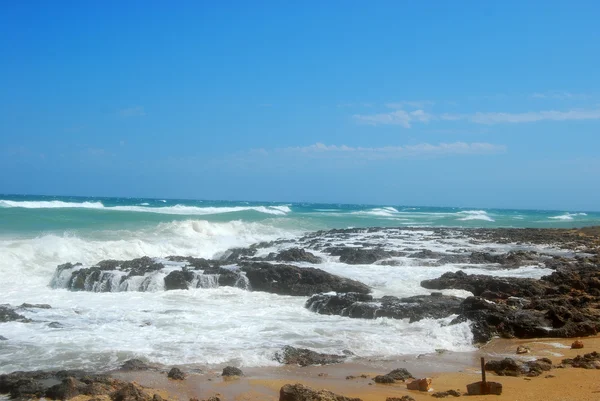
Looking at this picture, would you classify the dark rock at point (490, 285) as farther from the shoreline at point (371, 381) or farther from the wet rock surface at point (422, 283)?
the shoreline at point (371, 381)

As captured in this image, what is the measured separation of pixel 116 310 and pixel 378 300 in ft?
20.6

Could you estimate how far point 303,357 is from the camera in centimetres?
950

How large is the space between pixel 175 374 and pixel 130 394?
123 centimetres

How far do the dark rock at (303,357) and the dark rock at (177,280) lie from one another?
8.13 metres

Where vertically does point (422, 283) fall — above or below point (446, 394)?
above

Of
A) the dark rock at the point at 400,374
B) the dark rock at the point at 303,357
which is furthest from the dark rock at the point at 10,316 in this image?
the dark rock at the point at 400,374

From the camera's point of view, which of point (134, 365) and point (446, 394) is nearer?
point (446, 394)

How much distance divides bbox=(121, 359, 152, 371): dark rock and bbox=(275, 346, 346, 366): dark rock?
6.88 ft

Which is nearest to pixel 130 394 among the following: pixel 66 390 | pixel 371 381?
pixel 66 390

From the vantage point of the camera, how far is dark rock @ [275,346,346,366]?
9.37m

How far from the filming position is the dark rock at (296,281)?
16109 millimetres

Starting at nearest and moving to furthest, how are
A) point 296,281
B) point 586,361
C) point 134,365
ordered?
1. point 134,365
2. point 586,361
3. point 296,281

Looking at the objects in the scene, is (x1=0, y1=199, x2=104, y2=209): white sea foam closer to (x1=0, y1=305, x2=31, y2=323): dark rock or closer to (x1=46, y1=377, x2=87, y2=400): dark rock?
(x1=0, y1=305, x2=31, y2=323): dark rock

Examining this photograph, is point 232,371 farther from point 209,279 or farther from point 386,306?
point 209,279
